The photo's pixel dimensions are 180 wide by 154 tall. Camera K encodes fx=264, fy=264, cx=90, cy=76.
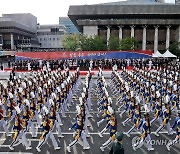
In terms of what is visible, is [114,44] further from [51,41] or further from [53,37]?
[53,37]

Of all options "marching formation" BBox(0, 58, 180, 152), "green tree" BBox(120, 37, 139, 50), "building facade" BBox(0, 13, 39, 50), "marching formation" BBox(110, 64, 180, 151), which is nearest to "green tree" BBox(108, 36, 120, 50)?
"green tree" BBox(120, 37, 139, 50)

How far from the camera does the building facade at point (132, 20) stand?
66.2 meters

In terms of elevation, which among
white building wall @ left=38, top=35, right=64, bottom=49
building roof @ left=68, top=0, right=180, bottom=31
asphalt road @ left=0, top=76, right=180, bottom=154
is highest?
building roof @ left=68, top=0, right=180, bottom=31

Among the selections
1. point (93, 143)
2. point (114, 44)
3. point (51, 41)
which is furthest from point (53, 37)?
point (93, 143)

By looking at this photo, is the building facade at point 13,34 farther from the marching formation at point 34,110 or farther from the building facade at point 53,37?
the marching formation at point 34,110

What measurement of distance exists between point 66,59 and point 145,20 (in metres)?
35.1

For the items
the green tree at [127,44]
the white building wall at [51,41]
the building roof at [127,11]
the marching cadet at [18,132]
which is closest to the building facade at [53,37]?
the white building wall at [51,41]

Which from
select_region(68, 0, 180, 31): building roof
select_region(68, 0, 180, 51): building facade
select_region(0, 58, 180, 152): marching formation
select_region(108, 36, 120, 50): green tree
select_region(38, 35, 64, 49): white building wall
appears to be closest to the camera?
select_region(0, 58, 180, 152): marching formation

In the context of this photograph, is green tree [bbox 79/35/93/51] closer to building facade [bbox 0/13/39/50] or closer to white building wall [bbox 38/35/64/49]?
building facade [bbox 0/13/39/50]

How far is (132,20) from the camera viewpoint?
219ft

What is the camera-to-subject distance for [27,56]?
38.6 meters

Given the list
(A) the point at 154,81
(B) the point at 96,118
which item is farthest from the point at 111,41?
(B) the point at 96,118

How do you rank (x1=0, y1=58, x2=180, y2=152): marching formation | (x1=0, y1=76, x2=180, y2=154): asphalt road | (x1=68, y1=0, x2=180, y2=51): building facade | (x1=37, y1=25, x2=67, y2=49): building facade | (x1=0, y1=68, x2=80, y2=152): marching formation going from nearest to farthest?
(x1=0, y1=58, x2=180, y2=152): marching formation
(x1=0, y1=68, x2=80, y2=152): marching formation
(x1=0, y1=76, x2=180, y2=154): asphalt road
(x1=68, y1=0, x2=180, y2=51): building facade
(x1=37, y1=25, x2=67, y2=49): building facade

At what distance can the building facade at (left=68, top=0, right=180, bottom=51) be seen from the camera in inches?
2606
